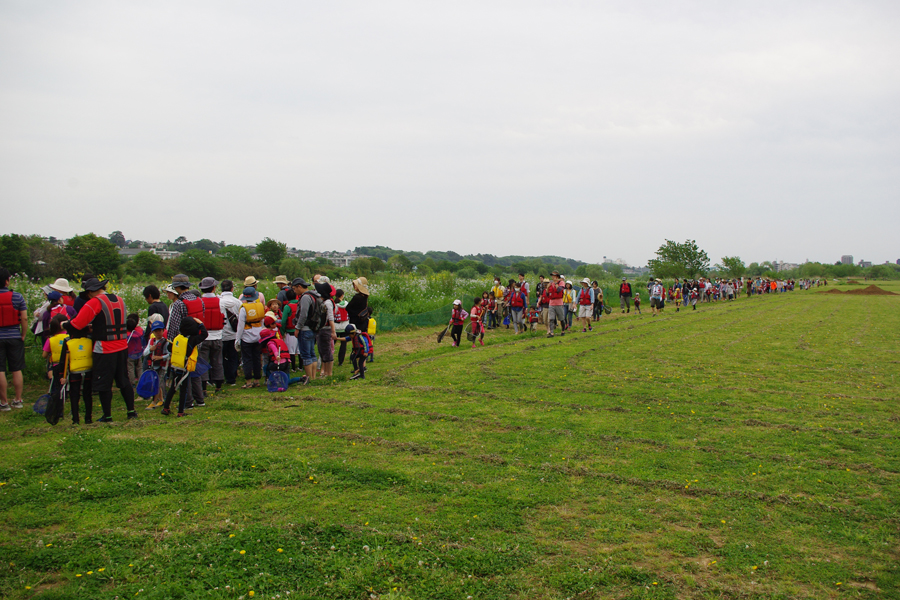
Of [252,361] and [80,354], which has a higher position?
[80,354]

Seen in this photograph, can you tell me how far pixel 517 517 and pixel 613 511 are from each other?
2.91 feet

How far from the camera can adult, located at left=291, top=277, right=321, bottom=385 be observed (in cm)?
975

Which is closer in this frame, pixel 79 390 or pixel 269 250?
pixel 79 390

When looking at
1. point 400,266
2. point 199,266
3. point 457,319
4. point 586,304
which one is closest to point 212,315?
point 457,319

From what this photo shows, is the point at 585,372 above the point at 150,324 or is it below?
below

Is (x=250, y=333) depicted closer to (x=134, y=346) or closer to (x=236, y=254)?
(x=134, y=346)

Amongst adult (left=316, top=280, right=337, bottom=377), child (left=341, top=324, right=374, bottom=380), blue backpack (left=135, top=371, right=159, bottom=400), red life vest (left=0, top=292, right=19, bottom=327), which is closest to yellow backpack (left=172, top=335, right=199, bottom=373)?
blue backpack (left=135, top=371, right=159, bottom=400)

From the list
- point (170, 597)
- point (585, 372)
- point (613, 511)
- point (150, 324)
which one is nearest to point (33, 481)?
point (170, 597)

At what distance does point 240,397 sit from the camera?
8984 millimetres

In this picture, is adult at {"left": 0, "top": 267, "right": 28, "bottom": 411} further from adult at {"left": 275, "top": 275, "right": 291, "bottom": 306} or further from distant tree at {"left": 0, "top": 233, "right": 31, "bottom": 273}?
distant tree at {"left": 0, "top": 233, "right": 31, "bottom": 273}

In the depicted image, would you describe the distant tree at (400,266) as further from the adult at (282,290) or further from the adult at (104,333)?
the adult at (104,333)

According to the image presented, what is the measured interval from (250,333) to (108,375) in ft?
9.34

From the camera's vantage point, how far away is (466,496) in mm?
4867

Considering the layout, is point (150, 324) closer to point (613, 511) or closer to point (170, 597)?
point (170, 597)
